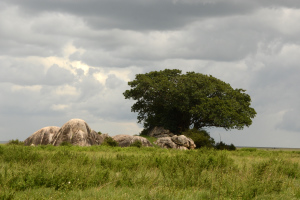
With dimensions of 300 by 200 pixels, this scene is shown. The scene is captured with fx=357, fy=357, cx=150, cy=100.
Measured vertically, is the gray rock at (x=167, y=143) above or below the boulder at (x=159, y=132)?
below

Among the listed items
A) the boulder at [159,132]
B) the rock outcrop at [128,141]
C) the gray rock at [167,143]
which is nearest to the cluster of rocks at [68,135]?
the rock outcrop at [128,141]

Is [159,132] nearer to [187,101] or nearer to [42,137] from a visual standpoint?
[187,101]

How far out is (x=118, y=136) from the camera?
40.3m

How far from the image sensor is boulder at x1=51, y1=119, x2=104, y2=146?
36250 mm

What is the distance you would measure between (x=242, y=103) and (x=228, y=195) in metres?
38.0

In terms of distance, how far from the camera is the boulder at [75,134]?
3625cm

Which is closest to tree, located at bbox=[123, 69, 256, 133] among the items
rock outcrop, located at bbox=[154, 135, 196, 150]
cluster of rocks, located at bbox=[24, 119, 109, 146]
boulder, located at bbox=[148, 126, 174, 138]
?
boulder, located at bbox=[148, 126, 174, 138]

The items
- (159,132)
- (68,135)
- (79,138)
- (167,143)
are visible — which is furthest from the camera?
(159,132)

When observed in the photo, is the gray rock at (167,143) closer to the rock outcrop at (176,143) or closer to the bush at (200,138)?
the rock outcrop at (176,143)

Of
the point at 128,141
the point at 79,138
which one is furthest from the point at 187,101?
the point at 79,138

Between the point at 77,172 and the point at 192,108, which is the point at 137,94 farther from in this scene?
the point at 77,172

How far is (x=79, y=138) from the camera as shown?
1427 inches

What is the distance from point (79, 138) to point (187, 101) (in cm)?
1531

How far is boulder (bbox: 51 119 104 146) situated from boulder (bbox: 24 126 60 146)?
83cm
